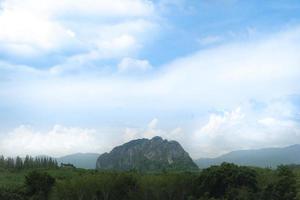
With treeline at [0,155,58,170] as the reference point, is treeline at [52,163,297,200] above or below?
below

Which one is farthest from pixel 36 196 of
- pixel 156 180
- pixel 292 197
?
pixel 292 197

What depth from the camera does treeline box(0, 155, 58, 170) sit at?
16850 cm

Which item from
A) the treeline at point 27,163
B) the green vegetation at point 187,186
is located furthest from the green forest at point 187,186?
the treeline at point 27,163

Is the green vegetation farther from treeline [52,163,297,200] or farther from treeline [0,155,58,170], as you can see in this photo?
treeline [0,155,58,170]

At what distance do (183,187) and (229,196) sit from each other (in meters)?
7.79

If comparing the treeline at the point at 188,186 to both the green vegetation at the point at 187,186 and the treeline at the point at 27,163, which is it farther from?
the treeline at the point at 27,163

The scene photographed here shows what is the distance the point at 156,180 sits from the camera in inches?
3100

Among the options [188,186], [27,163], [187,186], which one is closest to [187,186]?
[187,186]

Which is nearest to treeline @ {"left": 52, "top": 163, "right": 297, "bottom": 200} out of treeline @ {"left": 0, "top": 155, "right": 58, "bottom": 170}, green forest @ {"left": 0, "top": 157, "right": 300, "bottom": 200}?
green forest @ {"left": 0, "top": 157, "right": 300, "bottom": 200}

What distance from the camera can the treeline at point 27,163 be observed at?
168500 millimetres

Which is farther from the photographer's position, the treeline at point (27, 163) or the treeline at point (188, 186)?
the treeline at point (27, 163)

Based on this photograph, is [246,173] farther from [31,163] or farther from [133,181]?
[31,163]

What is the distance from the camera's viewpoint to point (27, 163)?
17175 cm

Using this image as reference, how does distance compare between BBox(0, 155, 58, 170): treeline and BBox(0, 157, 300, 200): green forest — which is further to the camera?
BBox(0, 155, 58, 170): treeline
